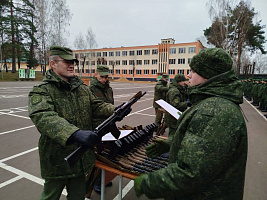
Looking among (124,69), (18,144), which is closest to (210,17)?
(18,144)

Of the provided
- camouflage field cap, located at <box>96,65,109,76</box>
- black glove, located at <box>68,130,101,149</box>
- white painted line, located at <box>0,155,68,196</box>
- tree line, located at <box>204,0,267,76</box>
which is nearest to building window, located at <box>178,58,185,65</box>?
tree line, located at <box>204,0,267,76</box>

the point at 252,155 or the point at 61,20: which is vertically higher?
the point at 61,20

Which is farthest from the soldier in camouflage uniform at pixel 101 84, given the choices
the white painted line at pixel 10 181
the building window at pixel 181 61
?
the building window at pixel 181 61

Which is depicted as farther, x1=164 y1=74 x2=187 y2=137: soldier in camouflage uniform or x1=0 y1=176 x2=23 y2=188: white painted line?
x1=164 y1=74 x2=187 y2=137: soldier in camouflage uniform

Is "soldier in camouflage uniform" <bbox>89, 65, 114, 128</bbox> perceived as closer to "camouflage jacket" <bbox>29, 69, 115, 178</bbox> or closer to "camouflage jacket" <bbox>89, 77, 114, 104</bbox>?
"camouflage jacket" <bbox>89, 77, 114, 104</bbox>

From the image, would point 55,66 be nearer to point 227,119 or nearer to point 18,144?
point 227,119

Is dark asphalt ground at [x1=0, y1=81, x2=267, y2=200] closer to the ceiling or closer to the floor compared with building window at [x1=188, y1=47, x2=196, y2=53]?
closer to the floor

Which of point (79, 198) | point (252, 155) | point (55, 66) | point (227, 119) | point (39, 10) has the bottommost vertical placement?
point (252, 155)

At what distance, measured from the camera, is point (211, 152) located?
1.01 metres

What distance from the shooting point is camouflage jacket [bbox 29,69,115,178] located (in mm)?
1512

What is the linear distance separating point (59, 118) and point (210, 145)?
125 cm

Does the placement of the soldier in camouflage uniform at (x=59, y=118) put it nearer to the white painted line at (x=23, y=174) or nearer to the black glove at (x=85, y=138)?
the black glove at (x=85, y=138)

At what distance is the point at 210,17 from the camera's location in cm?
2222

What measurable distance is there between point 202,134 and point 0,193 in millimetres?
3376
